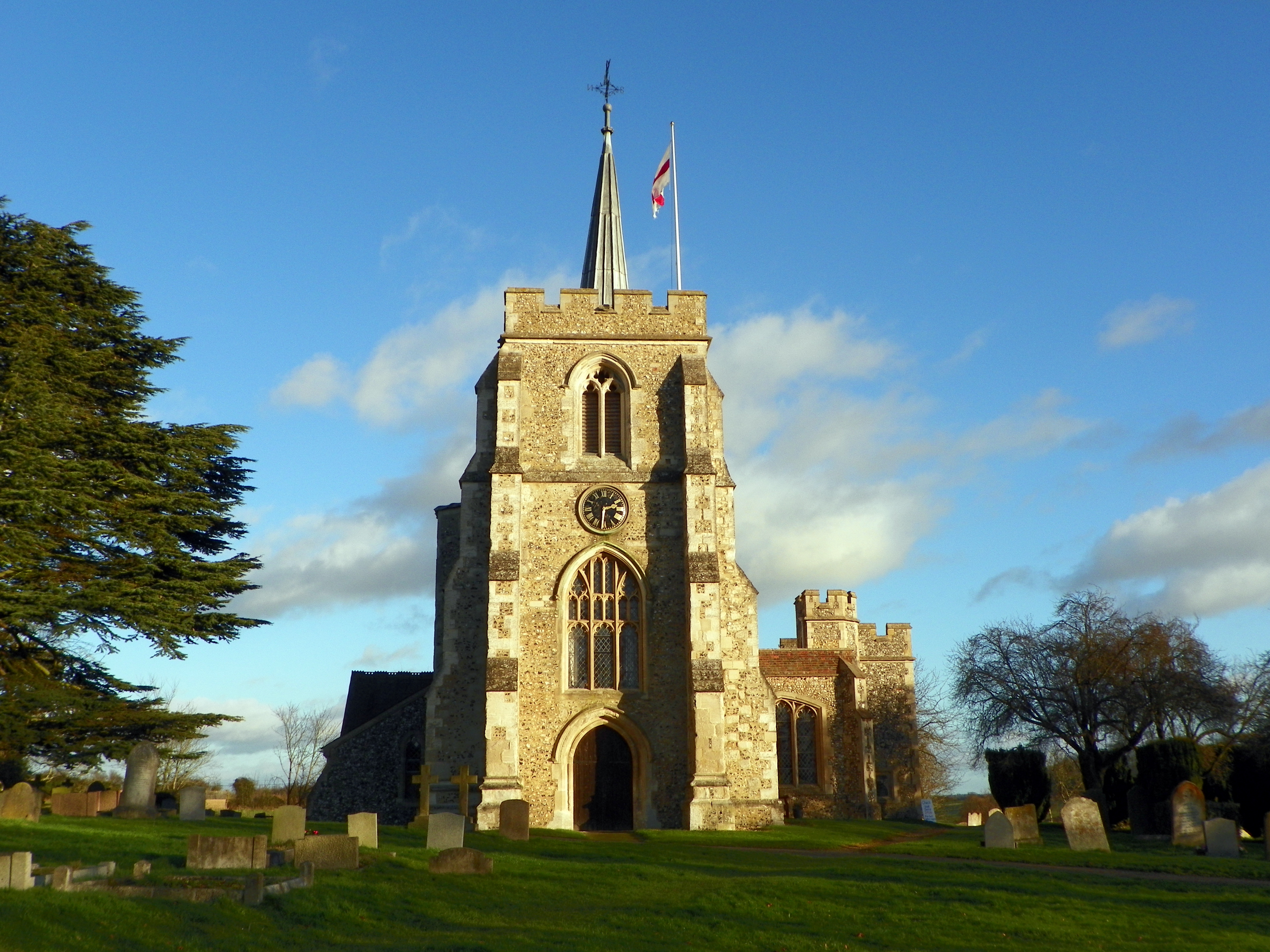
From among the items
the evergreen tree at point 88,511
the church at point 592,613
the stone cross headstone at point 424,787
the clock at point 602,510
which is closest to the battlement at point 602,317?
the church at point 592,613

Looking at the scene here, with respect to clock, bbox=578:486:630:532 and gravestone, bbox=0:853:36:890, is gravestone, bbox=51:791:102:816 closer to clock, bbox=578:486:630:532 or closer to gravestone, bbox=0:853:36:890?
gravestone, bbox=0:853:36:890

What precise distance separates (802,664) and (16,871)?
27.0m

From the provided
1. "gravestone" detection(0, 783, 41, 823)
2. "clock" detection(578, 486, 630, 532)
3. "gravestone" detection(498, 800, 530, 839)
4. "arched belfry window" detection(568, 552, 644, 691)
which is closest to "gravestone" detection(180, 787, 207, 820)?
"gravestone" detection(0, 783, 41, 823)

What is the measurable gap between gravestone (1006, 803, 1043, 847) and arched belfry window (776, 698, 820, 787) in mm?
12406

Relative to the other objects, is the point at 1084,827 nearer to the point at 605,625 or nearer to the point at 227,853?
the point at 605,625

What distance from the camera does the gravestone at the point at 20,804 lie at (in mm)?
17906

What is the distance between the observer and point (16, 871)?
10820 mm

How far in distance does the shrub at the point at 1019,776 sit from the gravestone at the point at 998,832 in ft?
42.1

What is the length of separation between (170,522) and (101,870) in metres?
14.8

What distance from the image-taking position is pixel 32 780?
23.3 metres

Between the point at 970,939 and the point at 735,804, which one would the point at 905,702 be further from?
the point at 970,939

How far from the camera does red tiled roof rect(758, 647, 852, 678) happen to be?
35094mm

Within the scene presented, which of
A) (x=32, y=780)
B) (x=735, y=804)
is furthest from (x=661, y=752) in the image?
(x=32, y=780)

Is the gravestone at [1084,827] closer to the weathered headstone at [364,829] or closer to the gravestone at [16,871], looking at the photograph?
the weathered headstone at [364,829]
